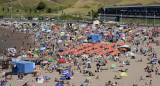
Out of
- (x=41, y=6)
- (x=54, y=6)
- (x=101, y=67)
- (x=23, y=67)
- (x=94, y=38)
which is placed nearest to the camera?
(x=23, y=67)

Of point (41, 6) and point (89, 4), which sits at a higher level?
point (89, 4)

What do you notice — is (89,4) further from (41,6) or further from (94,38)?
(94,38)

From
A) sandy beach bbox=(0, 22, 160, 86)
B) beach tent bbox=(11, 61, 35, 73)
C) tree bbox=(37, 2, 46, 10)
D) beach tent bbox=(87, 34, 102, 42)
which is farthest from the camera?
tree bbox=(37, 2, 46, 10)

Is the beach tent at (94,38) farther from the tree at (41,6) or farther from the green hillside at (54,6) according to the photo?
the tree at (41,6)

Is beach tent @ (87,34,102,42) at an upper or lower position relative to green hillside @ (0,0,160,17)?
lower

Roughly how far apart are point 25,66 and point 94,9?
239 feet

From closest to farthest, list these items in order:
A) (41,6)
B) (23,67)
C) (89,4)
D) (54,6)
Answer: (23,67) → (89,4) → (41,6) → (54,6)

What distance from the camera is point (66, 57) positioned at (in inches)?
1753

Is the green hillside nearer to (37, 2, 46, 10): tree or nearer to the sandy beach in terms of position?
(37, 2, 46, 10): tree

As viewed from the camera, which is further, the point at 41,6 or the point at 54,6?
the point at 54,6

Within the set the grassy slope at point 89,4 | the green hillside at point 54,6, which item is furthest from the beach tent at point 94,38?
the grassy slope at point 89,4

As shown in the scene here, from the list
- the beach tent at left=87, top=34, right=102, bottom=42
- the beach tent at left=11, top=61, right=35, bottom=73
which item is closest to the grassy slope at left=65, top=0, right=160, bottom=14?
the beach tent at left=87, top=34, right=102, bottom=42

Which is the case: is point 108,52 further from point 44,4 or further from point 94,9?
point 44,4

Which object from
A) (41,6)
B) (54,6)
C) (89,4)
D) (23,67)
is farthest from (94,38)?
(54,6)
